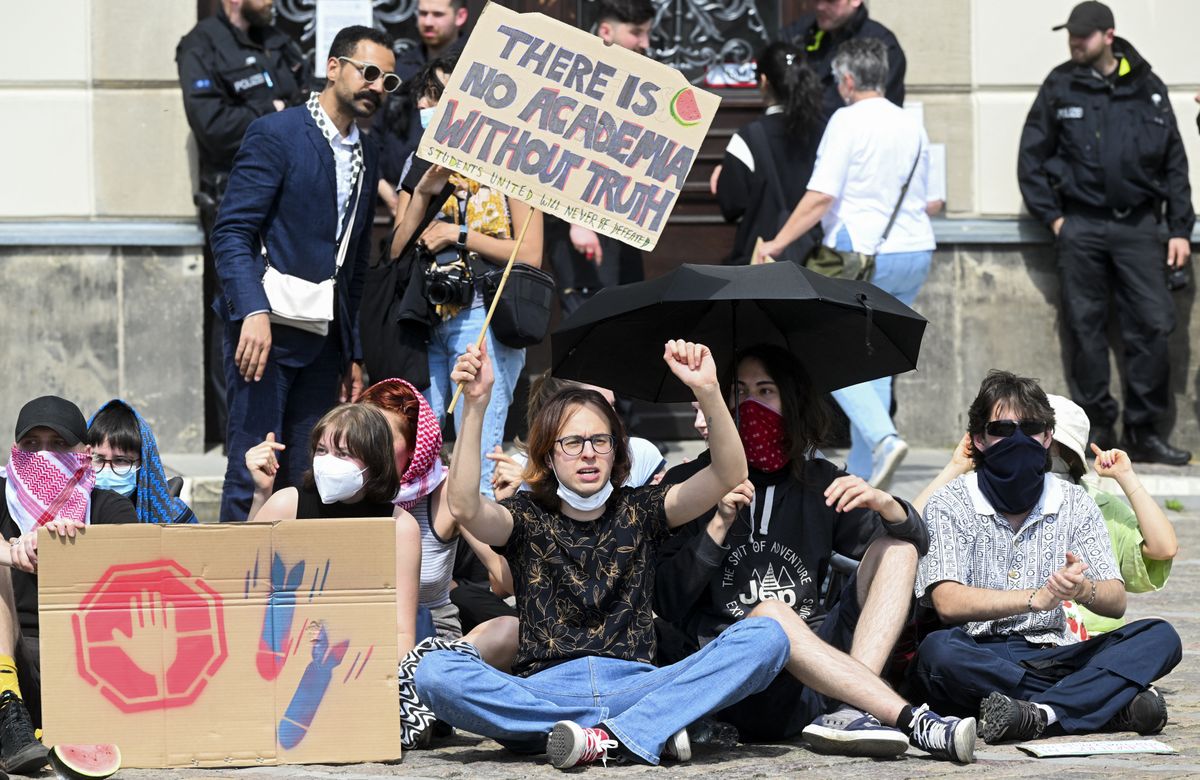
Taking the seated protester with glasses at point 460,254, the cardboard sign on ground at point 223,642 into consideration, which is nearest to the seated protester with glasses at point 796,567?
the cardboard sign on ground at point 223,642

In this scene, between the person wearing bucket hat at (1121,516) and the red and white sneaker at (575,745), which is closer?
the red and white sneaker at (575,745)

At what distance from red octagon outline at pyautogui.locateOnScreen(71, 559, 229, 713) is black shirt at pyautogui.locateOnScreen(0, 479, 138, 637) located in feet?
1.44

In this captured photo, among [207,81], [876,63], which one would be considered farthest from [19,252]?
[876,63]

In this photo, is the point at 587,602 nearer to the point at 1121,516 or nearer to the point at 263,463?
the point at 263,463

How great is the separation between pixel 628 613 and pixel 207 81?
521 cm

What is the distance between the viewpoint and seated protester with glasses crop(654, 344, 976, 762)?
5.35 meters

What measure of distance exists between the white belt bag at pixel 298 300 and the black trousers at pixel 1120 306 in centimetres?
482

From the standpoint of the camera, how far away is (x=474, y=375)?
5273 millimetres

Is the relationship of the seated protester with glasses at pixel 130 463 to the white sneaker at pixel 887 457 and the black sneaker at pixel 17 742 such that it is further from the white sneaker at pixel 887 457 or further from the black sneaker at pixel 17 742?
the white sneaker at pixel 887 457

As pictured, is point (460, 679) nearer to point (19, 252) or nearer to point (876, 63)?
point (876, 63)

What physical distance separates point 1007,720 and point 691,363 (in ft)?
4.28

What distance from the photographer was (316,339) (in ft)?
23.1

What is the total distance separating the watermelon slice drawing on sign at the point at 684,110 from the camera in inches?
227

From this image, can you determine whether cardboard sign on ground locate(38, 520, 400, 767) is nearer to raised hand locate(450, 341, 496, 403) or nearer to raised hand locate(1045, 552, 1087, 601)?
raised hand locate(450, 341, 496, 403)
